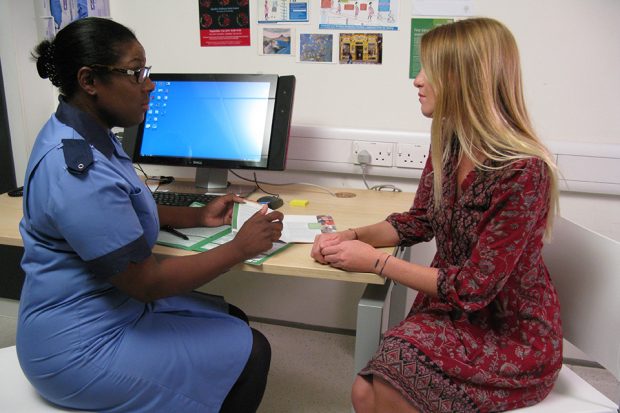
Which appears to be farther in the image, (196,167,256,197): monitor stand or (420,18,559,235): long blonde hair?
(196,167,256,197): monitor stand

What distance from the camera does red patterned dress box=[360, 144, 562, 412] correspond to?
1022 millimetres

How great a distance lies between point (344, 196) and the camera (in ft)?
5.93

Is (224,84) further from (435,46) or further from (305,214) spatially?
(435,46)

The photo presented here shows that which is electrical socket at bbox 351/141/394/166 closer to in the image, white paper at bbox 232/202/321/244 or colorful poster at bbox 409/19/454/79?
colorful poster at bbox 409/19/454/79

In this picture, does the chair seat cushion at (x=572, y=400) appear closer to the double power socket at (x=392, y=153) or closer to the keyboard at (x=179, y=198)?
the double power socket at (x=392, y=153)

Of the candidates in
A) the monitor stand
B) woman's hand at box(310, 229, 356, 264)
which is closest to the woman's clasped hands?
woman's hand at box(310, 229, 356, 264)

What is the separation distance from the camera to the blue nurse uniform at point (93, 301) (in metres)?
0.98

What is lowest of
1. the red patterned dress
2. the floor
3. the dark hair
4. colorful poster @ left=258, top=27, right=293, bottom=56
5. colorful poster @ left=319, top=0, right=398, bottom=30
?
the floor

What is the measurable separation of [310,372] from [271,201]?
0.79 meters

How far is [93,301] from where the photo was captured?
1.08 meters

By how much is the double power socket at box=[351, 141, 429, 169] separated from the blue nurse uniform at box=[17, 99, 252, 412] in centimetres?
96

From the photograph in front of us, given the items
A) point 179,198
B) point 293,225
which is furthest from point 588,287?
point 179,198

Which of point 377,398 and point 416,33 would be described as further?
point 416,33

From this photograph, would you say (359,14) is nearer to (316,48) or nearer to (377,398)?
(316,48)
